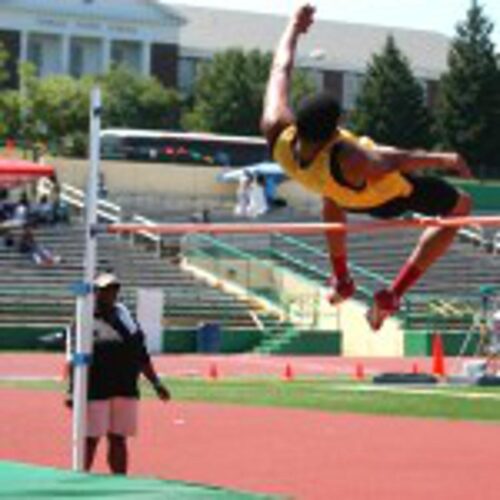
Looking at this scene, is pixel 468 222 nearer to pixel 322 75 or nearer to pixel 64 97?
pixel 64 97

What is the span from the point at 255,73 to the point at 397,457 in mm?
62351

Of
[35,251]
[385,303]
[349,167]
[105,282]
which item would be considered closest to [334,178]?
[349,167]

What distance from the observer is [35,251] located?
121 feet

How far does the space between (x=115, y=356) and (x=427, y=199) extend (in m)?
3.00

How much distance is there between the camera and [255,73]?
75.9 metres

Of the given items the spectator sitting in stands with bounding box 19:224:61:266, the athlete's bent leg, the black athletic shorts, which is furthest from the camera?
the spectator sitting in stands with bounding box 19:224:61:266

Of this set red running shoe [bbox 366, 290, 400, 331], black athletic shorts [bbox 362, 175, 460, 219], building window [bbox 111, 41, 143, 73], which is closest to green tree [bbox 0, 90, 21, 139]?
building window [bbox 111, 41, 143, 73]

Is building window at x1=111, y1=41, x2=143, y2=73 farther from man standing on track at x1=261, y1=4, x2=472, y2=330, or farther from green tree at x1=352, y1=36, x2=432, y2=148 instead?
man standing on track at x1=261, y1=4, x2=472, y2=330

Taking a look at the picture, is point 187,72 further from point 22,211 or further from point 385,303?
point 385,303

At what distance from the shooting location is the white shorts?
35.0 ft

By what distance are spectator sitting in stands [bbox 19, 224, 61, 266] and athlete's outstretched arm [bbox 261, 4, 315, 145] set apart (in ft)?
92.3

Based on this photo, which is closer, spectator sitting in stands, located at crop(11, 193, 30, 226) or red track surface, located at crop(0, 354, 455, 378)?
red track surface, located at crop(0, 354, 455, 378)

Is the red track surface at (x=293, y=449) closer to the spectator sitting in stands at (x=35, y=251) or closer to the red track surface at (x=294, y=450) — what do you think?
the red track surface at (x=294, y=450)

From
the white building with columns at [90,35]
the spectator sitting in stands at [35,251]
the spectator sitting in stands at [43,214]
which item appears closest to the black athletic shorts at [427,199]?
the spectator sitting in stands at [35,251]
